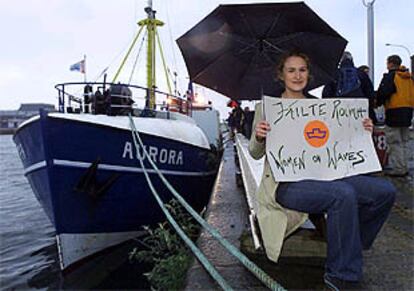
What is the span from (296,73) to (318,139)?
0.50 meters

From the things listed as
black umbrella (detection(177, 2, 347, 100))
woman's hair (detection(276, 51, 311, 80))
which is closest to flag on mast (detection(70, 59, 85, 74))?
black umbrella (detection(177, 2, 347, 100))

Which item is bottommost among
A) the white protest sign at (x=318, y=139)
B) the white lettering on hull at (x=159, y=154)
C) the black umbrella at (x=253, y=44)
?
the white lettering on hull at (x=159, y=154)

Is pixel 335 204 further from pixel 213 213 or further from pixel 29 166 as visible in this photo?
pixel 29 166

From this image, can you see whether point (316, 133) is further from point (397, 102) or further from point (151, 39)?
point (151, 39)

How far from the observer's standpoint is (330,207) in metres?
2.56

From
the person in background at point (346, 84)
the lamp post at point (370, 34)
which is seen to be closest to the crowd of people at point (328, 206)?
the person in background at point (346, 84)

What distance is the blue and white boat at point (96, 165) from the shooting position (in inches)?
233

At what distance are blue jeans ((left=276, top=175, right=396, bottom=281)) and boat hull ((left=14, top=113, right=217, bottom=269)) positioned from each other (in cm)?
405

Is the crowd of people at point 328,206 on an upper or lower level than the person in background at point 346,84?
lower

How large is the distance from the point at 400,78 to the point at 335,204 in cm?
520

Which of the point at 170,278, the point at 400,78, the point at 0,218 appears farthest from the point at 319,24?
the point at 0,218

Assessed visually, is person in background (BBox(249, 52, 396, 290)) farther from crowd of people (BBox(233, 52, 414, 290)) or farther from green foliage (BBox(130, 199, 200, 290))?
green foliage (BBox(130, 199, 200, 290))

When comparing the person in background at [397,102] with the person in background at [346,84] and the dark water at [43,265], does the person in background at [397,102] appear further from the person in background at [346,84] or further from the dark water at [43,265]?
the dark water at [43,265]

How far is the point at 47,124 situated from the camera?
573 centimetres
